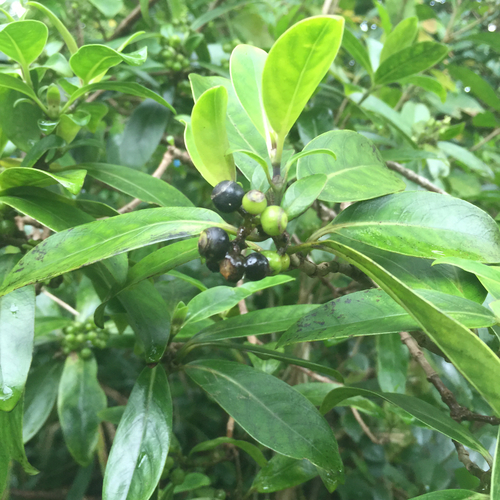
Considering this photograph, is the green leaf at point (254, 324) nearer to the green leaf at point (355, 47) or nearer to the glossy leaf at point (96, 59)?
the glossy leaf at point (96, 59)

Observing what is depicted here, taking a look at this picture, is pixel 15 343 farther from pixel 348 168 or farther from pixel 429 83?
pixel 429 83

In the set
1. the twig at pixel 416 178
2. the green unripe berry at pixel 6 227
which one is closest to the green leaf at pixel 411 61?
the twig at pixel 416 178

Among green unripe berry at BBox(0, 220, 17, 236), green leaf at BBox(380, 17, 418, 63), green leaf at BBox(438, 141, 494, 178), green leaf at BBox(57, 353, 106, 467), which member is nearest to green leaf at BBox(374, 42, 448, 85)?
green leaf at BBox(380, 17, 418, 63)

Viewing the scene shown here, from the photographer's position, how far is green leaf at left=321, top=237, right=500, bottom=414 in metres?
0.28

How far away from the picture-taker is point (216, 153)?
1.53ft

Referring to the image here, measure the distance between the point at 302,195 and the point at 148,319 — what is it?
31 centimetres

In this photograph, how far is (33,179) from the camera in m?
0.54

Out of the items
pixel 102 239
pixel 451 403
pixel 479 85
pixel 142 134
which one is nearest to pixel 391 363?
pixel 451 403

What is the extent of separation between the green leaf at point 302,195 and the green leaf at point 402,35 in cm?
68

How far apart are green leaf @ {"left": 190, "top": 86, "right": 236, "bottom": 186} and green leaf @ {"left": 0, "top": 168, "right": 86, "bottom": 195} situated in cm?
17

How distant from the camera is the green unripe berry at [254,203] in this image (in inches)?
17.0

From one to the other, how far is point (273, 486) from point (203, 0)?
1.47 m

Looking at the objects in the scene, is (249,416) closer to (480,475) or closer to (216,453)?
(480,475)

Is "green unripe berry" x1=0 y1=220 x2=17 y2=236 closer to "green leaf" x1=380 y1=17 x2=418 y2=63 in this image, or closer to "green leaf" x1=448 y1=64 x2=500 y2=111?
"green leaf" x1=380 y1=17 x2=418 y2=63
